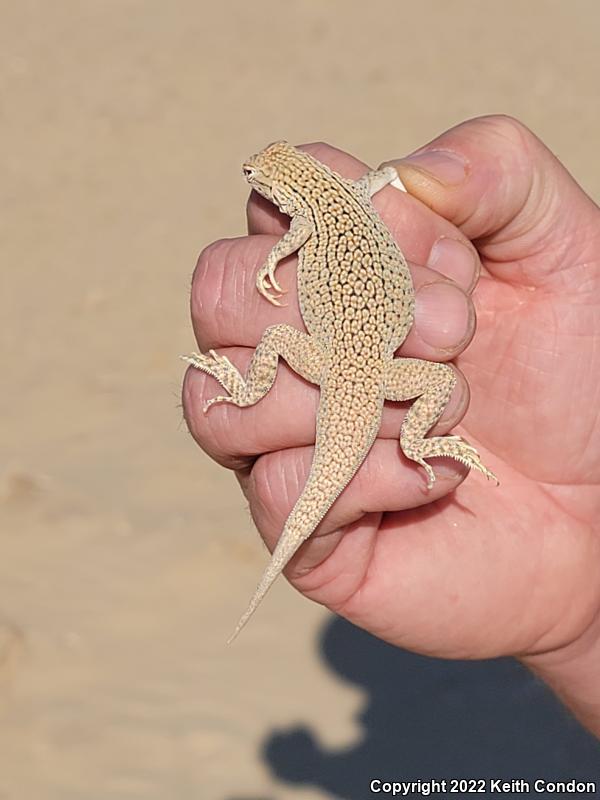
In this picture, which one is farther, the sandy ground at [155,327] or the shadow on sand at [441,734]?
the sandy ground at [155,327]

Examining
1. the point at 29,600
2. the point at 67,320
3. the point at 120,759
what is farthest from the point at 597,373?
the point at 67,320

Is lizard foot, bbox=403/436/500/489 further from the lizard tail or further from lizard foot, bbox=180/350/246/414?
lizard foot, bbox=180/350/246/414

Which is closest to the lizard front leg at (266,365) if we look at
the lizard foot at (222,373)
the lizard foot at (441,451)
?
the lizard foot at (222,373)

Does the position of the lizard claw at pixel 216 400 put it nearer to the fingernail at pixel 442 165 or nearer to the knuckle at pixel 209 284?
the knuckle at pixel 209 284

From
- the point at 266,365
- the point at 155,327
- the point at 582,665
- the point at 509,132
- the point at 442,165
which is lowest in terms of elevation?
the point at 155,327

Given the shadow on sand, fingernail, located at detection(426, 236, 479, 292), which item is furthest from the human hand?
the shadow on sand

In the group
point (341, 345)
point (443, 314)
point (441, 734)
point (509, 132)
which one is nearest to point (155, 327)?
point (441, 734)

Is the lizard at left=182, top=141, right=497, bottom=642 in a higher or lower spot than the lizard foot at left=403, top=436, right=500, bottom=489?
higher

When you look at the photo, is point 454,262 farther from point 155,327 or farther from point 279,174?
point 155,327
